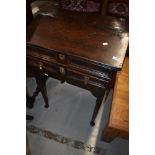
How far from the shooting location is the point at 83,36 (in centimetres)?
163

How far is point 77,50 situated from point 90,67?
16 centimetres

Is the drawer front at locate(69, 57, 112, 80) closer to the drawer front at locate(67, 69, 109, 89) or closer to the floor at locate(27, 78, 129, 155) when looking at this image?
the drawer front at locate(67, 69, 109, 89)

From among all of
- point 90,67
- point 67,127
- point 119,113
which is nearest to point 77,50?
point 90,67

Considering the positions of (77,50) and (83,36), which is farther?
(83,36)

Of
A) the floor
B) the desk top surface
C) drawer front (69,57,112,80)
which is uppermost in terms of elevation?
the desk top surface

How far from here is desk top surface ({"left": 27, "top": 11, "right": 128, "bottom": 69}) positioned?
149 centimetres

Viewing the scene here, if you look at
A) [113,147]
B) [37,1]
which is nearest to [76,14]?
[37,1]

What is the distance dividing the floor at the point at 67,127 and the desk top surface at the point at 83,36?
0.82m

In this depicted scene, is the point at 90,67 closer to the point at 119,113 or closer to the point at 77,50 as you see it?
the point at 77,50

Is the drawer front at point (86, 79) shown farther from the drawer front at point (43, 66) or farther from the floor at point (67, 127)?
the floor at point (67, 127)

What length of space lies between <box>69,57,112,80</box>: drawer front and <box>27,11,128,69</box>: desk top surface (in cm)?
4

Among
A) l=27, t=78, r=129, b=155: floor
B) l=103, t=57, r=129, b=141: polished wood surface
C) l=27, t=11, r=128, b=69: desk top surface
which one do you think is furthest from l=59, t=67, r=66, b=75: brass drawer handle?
l=27, t=78, r=129, b=155: floor
